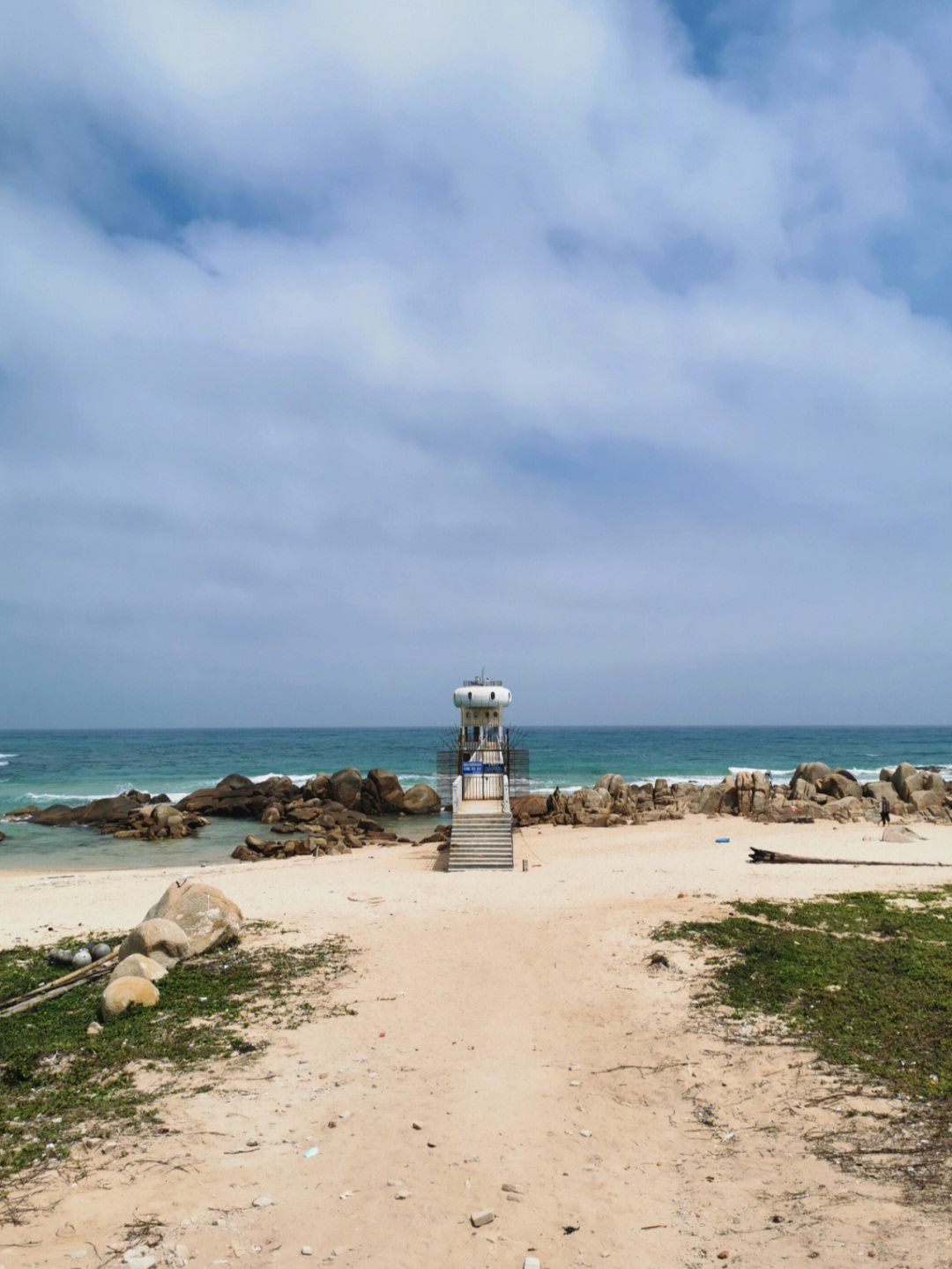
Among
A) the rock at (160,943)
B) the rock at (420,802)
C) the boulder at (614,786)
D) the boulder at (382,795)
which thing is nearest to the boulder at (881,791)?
the boulder at (614,786)

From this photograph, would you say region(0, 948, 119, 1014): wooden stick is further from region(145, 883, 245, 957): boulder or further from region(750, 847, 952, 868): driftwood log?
region(750, 847, 952, 868): driftwood log

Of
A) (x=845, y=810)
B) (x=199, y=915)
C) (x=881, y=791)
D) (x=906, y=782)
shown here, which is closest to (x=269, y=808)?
(x=845, y=810)

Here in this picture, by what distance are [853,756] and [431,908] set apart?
85.2 meters

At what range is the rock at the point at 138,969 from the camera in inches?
449

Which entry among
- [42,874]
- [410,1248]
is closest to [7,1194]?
[410,1248]

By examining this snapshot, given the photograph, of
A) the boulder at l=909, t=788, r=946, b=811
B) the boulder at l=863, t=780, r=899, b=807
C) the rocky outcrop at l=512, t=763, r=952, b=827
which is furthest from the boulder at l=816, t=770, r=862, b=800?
the boulder at l=909, t=788, r=946, b=811

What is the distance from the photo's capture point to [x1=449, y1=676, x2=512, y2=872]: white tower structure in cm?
2239

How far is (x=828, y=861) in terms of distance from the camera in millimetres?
20922

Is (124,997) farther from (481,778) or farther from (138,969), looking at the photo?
(481,778)

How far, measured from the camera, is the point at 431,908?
16.7 m

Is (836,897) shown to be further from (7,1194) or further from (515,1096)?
(7,1194)

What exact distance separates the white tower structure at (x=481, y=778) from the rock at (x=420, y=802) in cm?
1659

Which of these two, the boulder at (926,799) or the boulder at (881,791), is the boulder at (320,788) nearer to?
the boulder at (881,791)

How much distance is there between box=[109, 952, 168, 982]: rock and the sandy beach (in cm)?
282
